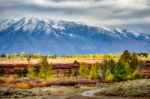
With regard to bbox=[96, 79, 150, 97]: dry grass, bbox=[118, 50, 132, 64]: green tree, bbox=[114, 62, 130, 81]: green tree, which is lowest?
bbox=[96, 79, 150, 97]: dry grass

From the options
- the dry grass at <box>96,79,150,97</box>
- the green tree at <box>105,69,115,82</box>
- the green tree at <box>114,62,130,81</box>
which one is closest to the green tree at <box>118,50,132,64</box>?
the green tree at <box>114,62,130,81</box>

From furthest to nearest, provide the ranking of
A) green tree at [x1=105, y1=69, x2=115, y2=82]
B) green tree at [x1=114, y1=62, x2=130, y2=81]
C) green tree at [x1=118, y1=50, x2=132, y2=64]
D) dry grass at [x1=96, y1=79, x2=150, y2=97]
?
green tree at [x1=118, y1=50, x2=132, y2=64] → green tree at [x1=105, y1=69, x2=115, y2=82] → green tree at [x1=114, y1=62, x2=130, y2=81] → dry grass at [x1=96, y1=79, x2=150, y2=97]

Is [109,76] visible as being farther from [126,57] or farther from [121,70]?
[126,57]

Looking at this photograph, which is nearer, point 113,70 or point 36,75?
point 113,70

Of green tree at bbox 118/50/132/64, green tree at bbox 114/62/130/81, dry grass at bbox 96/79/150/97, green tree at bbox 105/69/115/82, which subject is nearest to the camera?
dry grass at bbox 96/79/150/97

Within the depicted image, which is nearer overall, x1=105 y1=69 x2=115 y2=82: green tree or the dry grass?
the dry grass

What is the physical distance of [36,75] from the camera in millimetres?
164000

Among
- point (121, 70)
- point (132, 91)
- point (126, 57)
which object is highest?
point (126, 57)

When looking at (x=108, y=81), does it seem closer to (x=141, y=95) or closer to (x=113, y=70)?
(x=113, y=70)

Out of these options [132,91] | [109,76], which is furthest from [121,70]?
[132,91]

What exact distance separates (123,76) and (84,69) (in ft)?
88.6

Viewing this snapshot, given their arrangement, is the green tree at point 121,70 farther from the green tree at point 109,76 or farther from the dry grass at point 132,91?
the dry grass at point 132,91

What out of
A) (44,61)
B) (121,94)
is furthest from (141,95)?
(44,61)

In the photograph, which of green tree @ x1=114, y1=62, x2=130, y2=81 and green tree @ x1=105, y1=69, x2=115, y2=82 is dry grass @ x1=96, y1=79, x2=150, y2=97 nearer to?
green tree @ x1=114, y1=62, x2=130, y2=81
